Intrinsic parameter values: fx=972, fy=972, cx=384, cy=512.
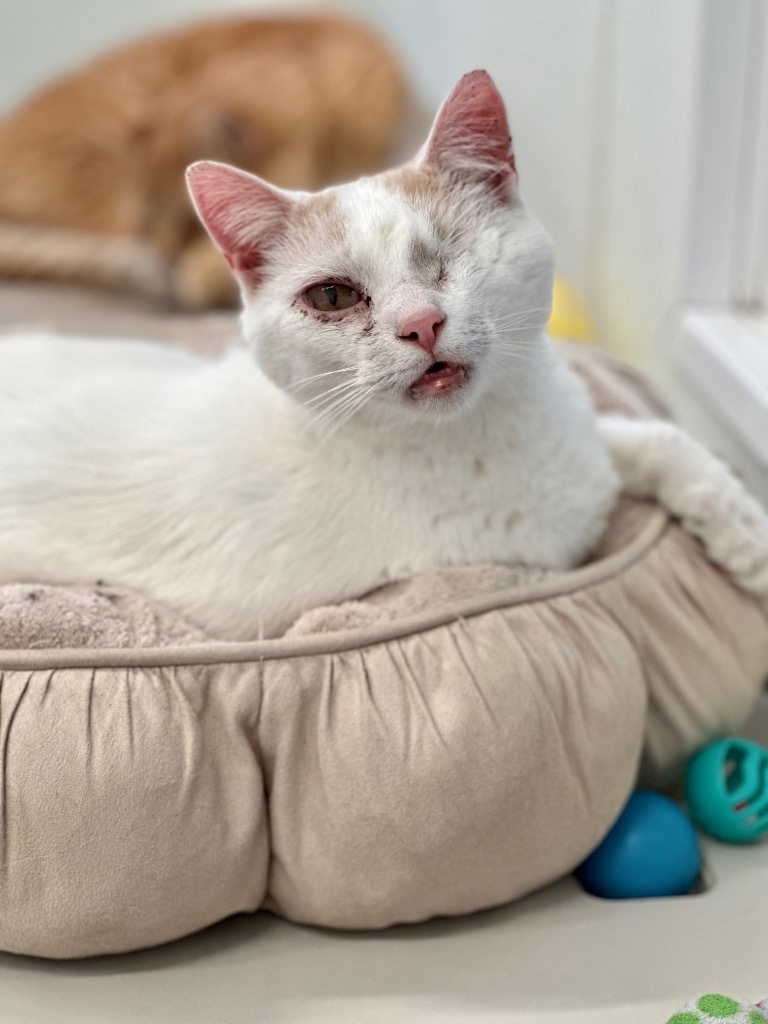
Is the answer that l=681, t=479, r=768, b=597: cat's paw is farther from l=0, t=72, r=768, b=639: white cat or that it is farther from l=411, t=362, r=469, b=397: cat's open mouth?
l=411, t=362, r=469, b=397: cat's open mouth

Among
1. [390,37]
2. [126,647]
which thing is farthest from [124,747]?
[390,37]

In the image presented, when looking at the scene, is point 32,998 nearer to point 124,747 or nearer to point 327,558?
point 124,747

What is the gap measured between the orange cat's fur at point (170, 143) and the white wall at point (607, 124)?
215 mm

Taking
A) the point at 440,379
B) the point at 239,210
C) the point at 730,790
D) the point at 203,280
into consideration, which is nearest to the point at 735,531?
the point at 730,790

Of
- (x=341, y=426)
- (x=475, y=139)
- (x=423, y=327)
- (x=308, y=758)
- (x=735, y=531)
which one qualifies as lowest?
(x=308, y=758)

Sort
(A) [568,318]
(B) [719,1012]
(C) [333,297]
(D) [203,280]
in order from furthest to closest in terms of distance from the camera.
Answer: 1. (D) [203,280]
2. (A) [568,318]
3. (C) [333,297]
4. (B) [719,1012]

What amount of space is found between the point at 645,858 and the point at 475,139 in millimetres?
637

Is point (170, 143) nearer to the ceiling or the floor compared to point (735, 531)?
nearer to the ceiling

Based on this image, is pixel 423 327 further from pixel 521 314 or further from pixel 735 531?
pixel 735 531

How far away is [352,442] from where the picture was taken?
0.85m

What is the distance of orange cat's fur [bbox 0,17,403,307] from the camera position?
195 centimetres

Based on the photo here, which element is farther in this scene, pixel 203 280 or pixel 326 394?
pixel 203 280

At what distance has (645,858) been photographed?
0.87 metres

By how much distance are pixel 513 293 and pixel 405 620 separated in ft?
0.93
